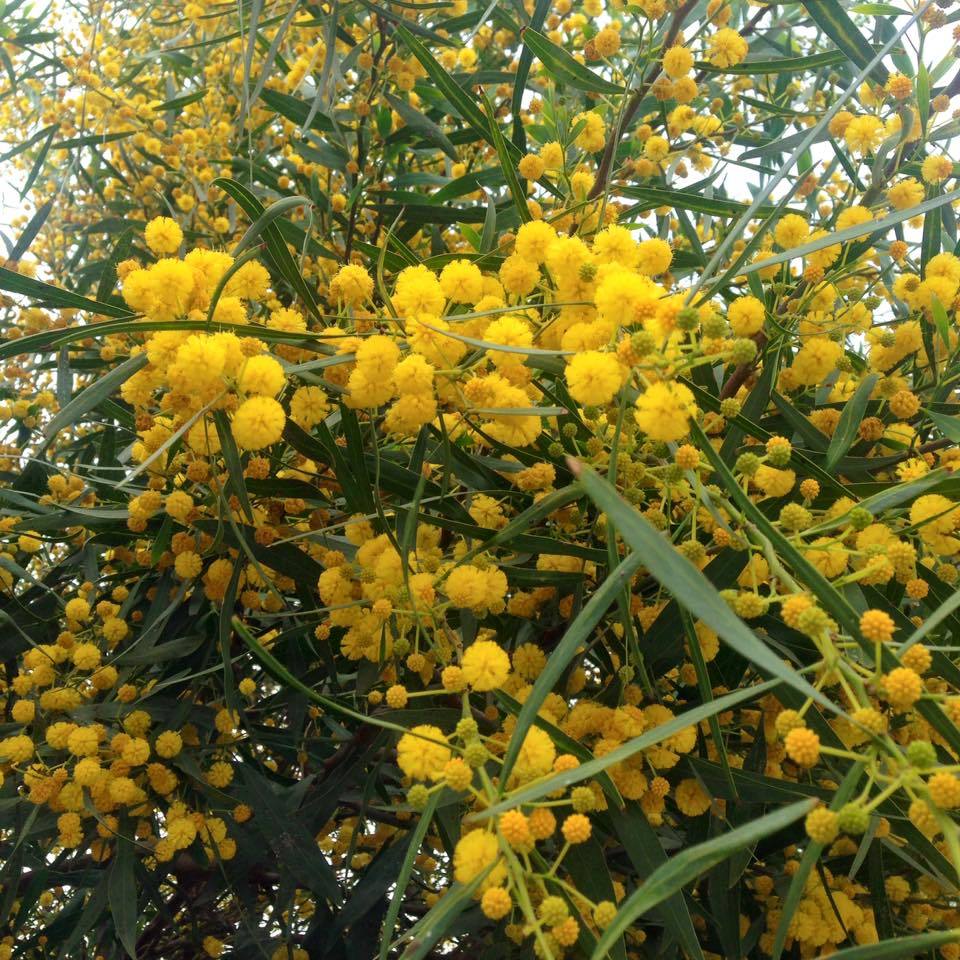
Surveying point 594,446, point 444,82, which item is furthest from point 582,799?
point 444,82

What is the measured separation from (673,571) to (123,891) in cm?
116

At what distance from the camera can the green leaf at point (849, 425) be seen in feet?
3.69

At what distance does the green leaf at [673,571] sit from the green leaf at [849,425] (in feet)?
1.73

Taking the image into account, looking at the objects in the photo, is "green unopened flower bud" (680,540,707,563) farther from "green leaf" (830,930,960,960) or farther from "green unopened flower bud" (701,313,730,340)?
"green leaf" (830,930,960,960)

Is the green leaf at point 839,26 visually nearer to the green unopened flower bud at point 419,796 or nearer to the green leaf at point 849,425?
the green leaf at point 849,425

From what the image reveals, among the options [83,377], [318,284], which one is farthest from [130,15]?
[318,284]

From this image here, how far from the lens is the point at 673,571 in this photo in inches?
26.8

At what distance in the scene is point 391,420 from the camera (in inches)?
41.3

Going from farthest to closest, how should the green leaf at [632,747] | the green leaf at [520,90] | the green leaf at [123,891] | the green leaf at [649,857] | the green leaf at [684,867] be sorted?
1. the green leaf at [520,90]
2. the green leaf at [123,891]
3. the green leaf at [649,857]
4. the green leaf at [632,747]
5. the green leaf at [684,867]

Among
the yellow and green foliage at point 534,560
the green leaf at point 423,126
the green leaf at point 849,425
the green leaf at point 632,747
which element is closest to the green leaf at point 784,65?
the yellow and green foliage at point 534,560

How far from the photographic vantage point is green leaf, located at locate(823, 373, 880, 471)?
1124mm

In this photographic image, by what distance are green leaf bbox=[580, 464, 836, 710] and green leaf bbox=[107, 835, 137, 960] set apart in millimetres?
1102

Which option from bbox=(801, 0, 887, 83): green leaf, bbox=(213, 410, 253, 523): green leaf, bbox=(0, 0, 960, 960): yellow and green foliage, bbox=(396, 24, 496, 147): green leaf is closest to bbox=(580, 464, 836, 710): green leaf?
bbox=(0, 0, 960, 960): yellow and green foliage

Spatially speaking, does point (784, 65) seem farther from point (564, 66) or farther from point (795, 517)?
point (795, 517)
